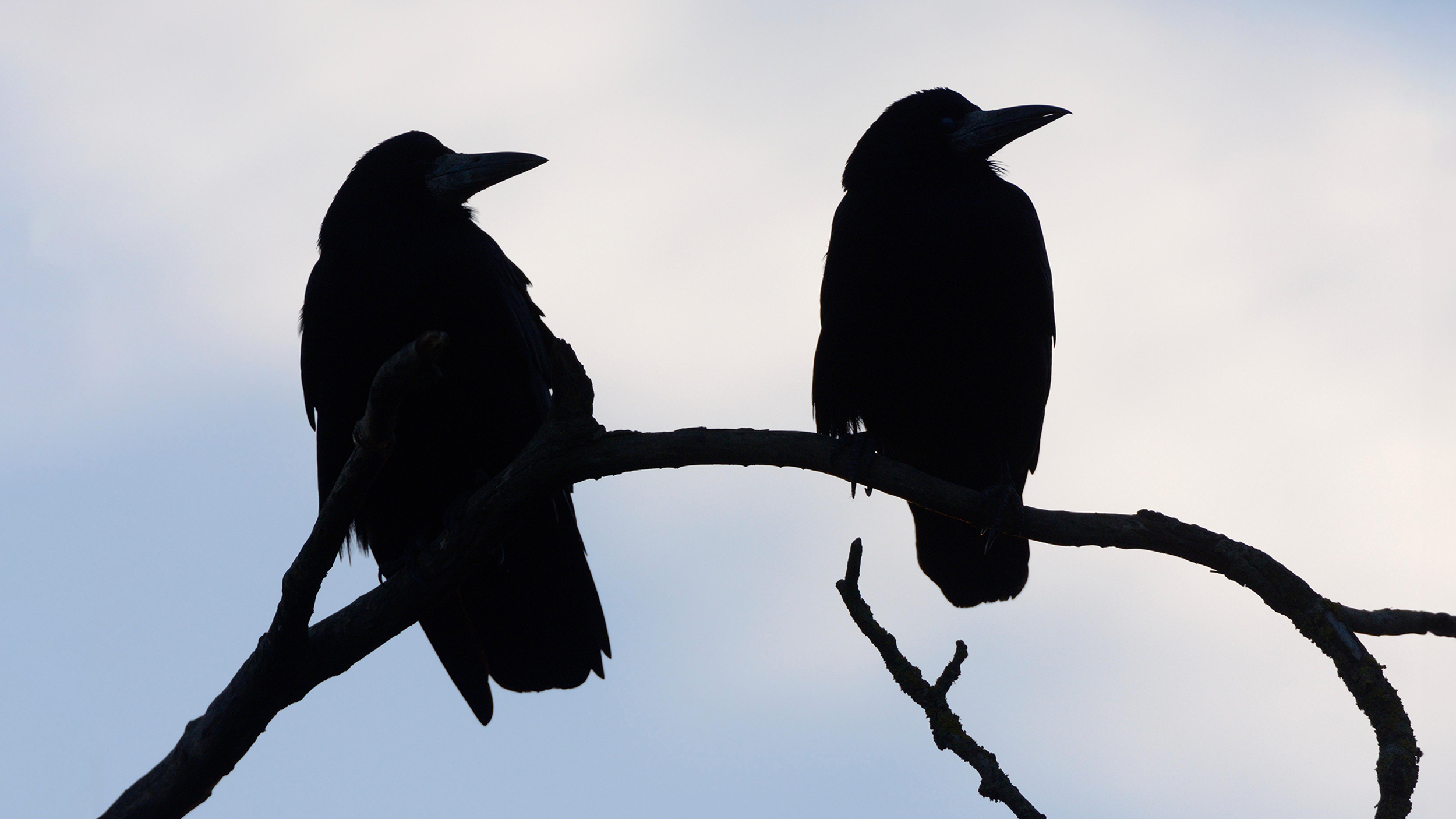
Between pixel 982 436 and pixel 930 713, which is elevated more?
pixel 982 436

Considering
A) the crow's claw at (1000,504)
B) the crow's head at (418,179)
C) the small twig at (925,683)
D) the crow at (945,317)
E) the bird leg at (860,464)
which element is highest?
the crow's head at (418,179)

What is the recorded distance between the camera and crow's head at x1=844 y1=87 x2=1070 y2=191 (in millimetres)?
5188

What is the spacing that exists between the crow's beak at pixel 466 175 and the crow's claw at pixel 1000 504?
2.38 m

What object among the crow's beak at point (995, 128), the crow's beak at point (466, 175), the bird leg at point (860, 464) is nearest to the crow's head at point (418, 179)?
the crow's beak at point (466, 175)

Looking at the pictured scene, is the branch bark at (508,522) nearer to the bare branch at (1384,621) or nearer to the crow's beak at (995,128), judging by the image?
the bare branch at (1384,621)

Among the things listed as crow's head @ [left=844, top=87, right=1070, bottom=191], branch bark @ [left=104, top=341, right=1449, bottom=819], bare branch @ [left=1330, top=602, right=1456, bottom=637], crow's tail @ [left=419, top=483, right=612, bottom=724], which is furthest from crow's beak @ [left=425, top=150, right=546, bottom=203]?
bare branch @ [left=1330, top=602, right=1456, bottom=637]

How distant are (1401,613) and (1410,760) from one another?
0.41m

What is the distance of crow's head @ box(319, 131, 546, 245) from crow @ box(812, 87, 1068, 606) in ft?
4.70

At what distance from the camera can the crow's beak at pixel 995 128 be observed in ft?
17.3

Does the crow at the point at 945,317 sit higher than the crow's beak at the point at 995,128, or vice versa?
the crow's beak at the point at 995,128

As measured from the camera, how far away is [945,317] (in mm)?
4691

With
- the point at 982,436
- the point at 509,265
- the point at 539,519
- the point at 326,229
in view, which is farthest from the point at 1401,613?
the point at 326,229

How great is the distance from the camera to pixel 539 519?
4.67 m

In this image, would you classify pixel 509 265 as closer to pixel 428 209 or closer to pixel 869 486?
pixel 428 209
